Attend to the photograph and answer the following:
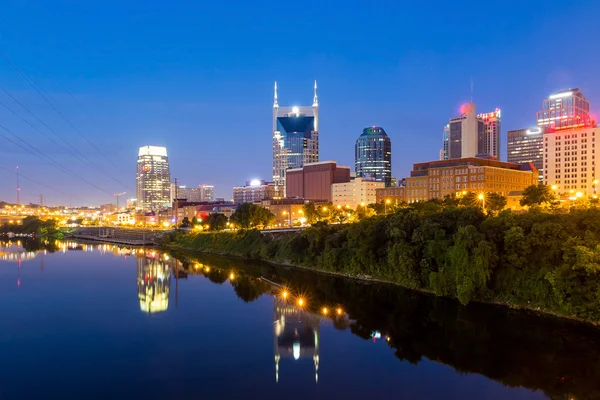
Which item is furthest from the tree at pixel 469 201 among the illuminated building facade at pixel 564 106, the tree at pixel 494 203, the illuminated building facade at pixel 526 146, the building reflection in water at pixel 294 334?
the illuminated building facade at pixel 526 146

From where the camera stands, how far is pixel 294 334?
26.5m

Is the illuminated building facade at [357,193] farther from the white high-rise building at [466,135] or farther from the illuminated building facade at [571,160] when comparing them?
the white high-rise building at [466,135]

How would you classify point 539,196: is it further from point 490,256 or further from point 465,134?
point 465,134

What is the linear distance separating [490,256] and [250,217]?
48997 mm

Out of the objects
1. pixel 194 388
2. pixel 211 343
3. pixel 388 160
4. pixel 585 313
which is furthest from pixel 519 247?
pixel 388 160

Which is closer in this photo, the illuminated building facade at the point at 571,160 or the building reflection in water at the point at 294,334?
the building reflection in water at the point at 294,334

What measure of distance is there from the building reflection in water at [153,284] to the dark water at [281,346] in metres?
0.32

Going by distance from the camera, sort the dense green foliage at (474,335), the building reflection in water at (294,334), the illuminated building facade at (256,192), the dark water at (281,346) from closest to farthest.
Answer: the dark water at (281,346) < the dense green foliage at (474,335) < the building reflection in water at (294,334) < the illuminated building facade at (256,192)

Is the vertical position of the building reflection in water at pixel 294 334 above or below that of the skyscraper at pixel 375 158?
below

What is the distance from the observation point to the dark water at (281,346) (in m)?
19.1

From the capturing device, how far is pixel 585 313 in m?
26.3

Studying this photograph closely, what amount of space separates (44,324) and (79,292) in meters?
11.0

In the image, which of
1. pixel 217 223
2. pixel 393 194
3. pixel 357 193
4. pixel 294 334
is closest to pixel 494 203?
pixel 393 194

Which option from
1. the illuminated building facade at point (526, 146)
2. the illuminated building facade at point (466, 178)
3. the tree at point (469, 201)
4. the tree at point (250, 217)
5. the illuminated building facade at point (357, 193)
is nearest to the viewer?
the tree at point (469, 201)
